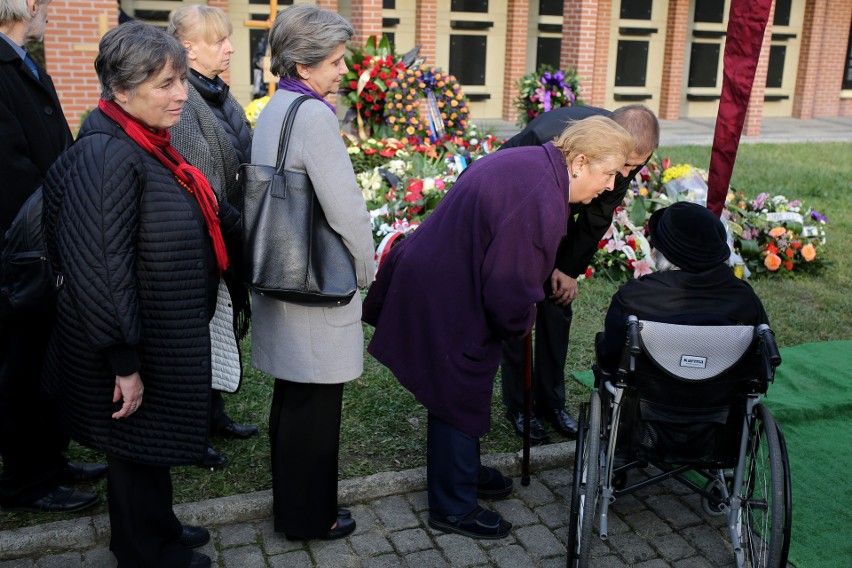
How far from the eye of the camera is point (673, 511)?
3516 mm

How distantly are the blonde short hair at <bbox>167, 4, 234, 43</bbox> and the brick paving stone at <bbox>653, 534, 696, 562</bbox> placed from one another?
2536 millimetres

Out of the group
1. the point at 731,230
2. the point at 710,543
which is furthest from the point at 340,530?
the point at 731,230

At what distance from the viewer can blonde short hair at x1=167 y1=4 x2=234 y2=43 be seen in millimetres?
3174

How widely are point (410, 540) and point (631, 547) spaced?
2.75 feet

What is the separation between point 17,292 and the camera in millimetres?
2729

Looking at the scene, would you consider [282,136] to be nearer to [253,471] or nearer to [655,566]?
[253,471]

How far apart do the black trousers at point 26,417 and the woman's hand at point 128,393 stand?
729mm

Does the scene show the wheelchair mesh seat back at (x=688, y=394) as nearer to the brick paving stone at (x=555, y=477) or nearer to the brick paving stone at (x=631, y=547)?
the brick paving stone at (x=631, y=547)

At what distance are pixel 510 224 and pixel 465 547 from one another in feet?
4.10

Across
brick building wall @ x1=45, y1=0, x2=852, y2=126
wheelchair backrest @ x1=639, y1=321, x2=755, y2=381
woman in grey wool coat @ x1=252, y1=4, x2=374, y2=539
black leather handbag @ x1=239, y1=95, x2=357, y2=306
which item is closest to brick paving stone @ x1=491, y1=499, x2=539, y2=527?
woman in grey wool coat @ x1=252, y1=4, x2=374, y2=539

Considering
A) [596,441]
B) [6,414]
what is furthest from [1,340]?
[596,441]

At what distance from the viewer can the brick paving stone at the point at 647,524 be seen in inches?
132

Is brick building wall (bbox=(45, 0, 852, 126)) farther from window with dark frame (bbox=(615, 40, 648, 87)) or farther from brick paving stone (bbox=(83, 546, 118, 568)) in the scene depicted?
brick paving stone (bbox=(83, 546, 118, 568))

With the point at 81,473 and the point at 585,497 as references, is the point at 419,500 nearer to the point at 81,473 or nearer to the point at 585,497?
the point at 585,497
